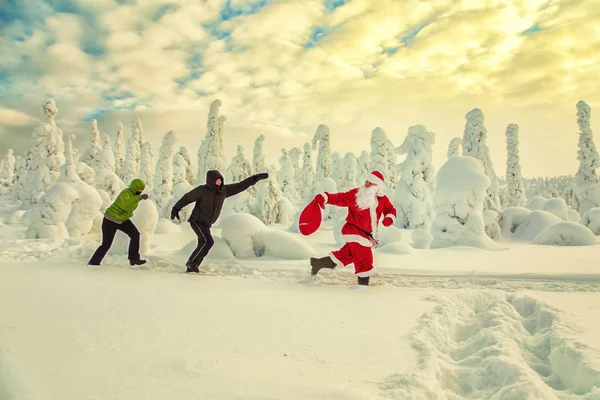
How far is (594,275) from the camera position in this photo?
6719 millimetres

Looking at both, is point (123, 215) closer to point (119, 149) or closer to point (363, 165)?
point (363, 165)

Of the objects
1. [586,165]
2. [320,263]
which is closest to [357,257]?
[320,263]

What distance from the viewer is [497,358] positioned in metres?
2.54

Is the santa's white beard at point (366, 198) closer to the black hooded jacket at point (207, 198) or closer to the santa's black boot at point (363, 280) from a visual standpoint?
the santa's black boot at point (363, 280)

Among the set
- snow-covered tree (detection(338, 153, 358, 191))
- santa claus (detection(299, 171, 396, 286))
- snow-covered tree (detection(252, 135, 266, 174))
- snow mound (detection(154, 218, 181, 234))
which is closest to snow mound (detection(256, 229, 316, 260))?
santa claus (detection(299, 171, 396, 286))

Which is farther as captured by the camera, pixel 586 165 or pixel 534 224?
pixel 586 165

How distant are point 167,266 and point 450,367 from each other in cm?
556

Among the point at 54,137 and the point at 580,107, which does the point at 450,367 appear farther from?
the point at 580,107

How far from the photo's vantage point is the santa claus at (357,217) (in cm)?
579

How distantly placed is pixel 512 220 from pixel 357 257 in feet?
61.2

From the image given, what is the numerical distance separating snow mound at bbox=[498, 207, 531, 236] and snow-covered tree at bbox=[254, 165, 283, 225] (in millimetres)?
14908

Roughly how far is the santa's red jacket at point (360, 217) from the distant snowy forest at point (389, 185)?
8.85 m

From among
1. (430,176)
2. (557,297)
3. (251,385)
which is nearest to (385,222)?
(557,297)

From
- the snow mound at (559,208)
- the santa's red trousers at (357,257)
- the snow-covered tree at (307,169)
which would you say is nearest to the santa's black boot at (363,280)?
the santa's red trousers at (357,257)
